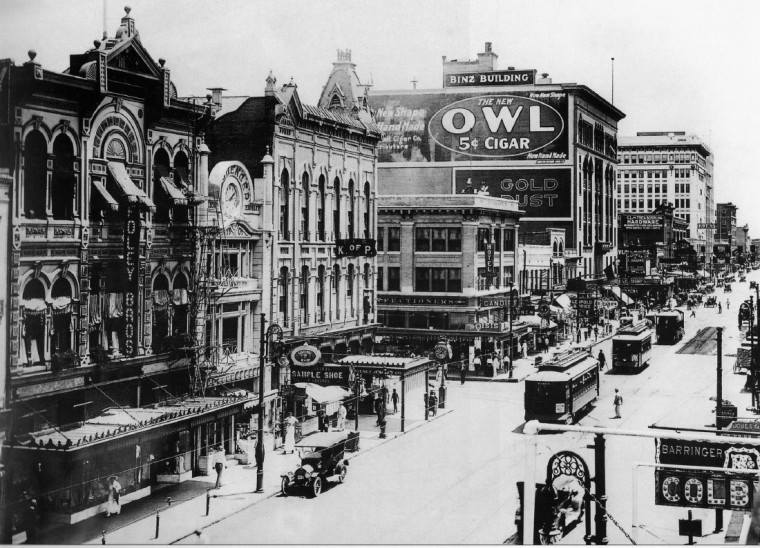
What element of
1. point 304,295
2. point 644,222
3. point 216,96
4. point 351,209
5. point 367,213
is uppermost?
point 216,96

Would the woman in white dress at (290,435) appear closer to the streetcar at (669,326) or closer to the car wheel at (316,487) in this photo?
the car wheel at (316,487)

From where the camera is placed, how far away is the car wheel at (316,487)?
28.0 meters

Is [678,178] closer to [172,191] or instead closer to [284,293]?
[284,293]

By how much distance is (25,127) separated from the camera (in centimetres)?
2419

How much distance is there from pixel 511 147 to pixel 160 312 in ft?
171

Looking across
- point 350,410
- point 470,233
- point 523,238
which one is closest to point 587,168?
point 523,238

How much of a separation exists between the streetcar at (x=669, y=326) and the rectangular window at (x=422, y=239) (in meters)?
15.2

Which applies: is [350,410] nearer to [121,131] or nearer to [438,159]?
[121,131]

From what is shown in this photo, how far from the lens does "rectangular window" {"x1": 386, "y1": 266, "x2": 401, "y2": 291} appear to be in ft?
204

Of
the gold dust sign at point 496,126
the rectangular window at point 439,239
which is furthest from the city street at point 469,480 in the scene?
the gold dust sign at point 496,126

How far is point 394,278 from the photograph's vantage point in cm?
6234

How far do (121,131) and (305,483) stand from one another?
38.1 ft

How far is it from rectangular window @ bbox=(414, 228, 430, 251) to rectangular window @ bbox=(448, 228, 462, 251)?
143cm

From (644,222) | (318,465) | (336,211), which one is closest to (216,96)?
(336,211)
